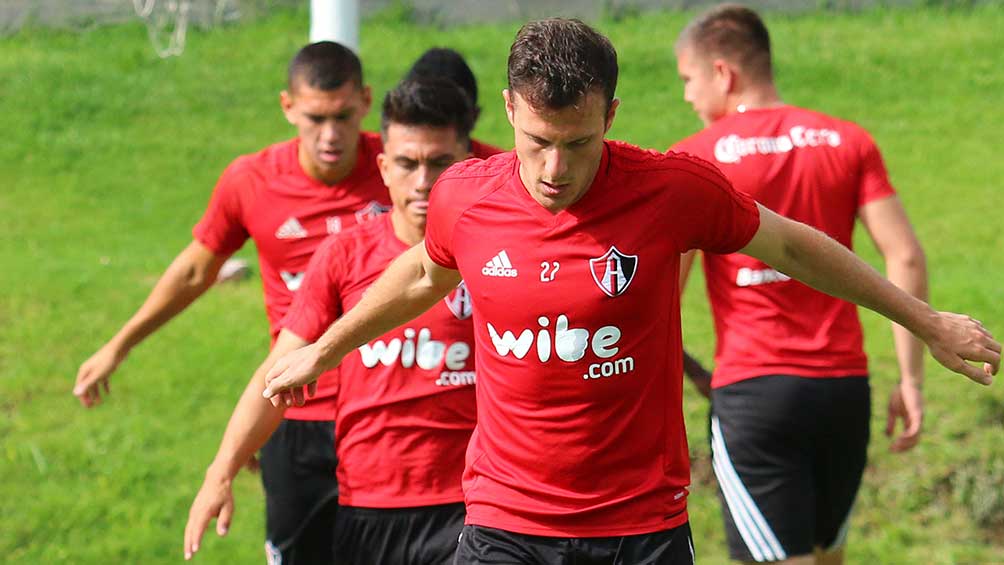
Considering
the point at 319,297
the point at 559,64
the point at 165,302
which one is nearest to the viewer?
the point at 559,64

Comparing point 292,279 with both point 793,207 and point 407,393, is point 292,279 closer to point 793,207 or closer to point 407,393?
point 407,393

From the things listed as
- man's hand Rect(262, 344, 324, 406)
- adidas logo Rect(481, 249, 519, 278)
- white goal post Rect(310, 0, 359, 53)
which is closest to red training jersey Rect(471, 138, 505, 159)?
white goal post Rect(310, 0, 359, 53)

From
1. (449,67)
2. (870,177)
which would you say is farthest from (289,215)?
(870,177)

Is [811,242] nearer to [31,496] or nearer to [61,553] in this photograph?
[61,553]

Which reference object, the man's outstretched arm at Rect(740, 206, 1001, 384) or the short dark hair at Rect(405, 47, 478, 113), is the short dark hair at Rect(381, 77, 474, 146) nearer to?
the short dark hair at Rect(405, 47, 478, 113)

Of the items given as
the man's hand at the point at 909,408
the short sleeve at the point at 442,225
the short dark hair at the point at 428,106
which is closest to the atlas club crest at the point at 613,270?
the short sleeve at the point at 442,225

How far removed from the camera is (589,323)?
3.98m

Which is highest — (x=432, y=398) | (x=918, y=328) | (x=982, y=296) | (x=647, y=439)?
(x=918, y=328)

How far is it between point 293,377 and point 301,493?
179 cm

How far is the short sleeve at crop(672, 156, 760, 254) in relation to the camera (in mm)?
3951

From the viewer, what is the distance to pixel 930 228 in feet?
43.3

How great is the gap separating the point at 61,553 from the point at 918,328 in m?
5.73

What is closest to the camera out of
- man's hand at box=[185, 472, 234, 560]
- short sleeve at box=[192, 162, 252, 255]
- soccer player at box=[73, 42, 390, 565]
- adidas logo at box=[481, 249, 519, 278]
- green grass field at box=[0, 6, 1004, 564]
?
adidas logo at box=[481, 249, 519, 278]

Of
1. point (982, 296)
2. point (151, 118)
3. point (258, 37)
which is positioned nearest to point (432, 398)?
point (982, 296)
